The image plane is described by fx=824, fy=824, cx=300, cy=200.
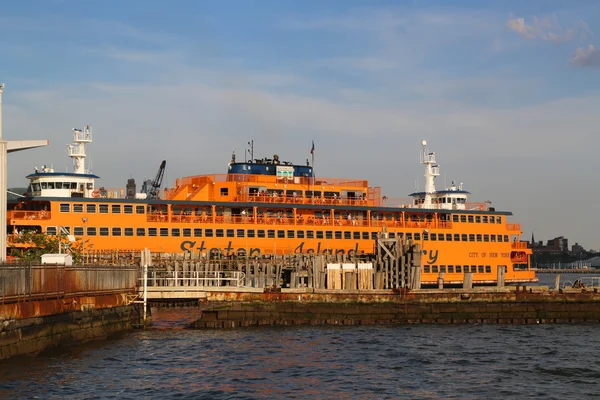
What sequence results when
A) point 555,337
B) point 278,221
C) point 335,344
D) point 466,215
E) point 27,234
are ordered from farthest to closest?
1. point 466,215
2. point 278,221
3. point 27,234
4. point 555,337
5. point 335,344

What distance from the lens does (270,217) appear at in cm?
6781

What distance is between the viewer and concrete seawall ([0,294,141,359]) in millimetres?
29156

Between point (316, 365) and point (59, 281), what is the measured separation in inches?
441

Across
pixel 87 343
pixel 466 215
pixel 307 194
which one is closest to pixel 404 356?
pixel 87 343

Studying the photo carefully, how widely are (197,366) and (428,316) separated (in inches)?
728

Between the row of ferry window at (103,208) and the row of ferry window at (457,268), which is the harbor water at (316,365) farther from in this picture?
the row of ferry window at (457,268)

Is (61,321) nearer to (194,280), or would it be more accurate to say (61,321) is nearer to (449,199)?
(194,280)

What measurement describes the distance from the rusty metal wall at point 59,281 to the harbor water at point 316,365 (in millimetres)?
2374

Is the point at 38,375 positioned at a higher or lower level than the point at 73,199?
lower

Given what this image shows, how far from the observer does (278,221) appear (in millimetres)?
67500

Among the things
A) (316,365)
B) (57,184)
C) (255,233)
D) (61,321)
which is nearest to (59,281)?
(61,321)

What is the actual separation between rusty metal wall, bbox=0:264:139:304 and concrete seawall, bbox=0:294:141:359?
31cm

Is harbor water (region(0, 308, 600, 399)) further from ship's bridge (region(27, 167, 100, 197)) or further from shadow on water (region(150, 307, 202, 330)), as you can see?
ship's bridge (region(27, 167, 100, 197))

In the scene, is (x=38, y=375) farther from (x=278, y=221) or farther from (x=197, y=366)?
(x=278, y=221)
